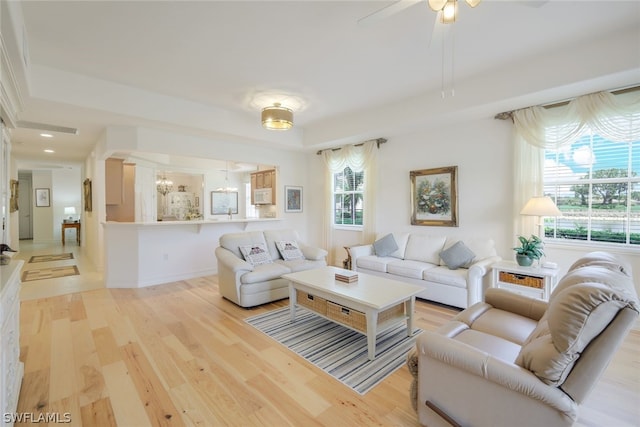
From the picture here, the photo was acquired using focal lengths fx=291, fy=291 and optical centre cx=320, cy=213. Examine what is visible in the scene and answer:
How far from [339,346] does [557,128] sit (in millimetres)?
3573

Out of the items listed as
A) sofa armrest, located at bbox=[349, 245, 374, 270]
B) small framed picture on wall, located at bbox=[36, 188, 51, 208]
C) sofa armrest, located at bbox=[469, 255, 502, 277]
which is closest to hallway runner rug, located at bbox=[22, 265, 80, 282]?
sofa armrest, located at bbox=[349, 245, 374, 270]

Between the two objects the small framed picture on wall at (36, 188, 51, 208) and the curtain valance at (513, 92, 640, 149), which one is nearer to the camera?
the curtain valance at (513, 92, 640, 149)

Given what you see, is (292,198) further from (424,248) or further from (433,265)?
(433,265)

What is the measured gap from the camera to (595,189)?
339 cm

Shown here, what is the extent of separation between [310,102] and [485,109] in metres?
2.38

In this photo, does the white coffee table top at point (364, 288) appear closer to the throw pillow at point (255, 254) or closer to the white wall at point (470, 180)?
the throw pillow at point (255, 254)

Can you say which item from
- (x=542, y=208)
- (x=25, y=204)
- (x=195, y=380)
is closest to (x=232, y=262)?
(x=195, y=380)

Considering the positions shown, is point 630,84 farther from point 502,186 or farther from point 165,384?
point 165,384

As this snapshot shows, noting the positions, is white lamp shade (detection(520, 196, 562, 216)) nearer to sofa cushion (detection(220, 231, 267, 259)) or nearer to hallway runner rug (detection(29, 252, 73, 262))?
sofa cushion (detection(220, 231, 267, 259))

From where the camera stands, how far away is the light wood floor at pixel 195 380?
73.2 inches

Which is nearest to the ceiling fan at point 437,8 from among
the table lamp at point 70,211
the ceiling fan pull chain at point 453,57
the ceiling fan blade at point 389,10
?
the ceiling fan blade at point 389,10

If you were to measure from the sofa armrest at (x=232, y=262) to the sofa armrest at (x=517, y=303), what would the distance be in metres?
2.68

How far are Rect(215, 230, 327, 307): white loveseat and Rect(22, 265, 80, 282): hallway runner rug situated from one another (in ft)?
11.7

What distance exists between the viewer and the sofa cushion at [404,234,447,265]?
4344mm
